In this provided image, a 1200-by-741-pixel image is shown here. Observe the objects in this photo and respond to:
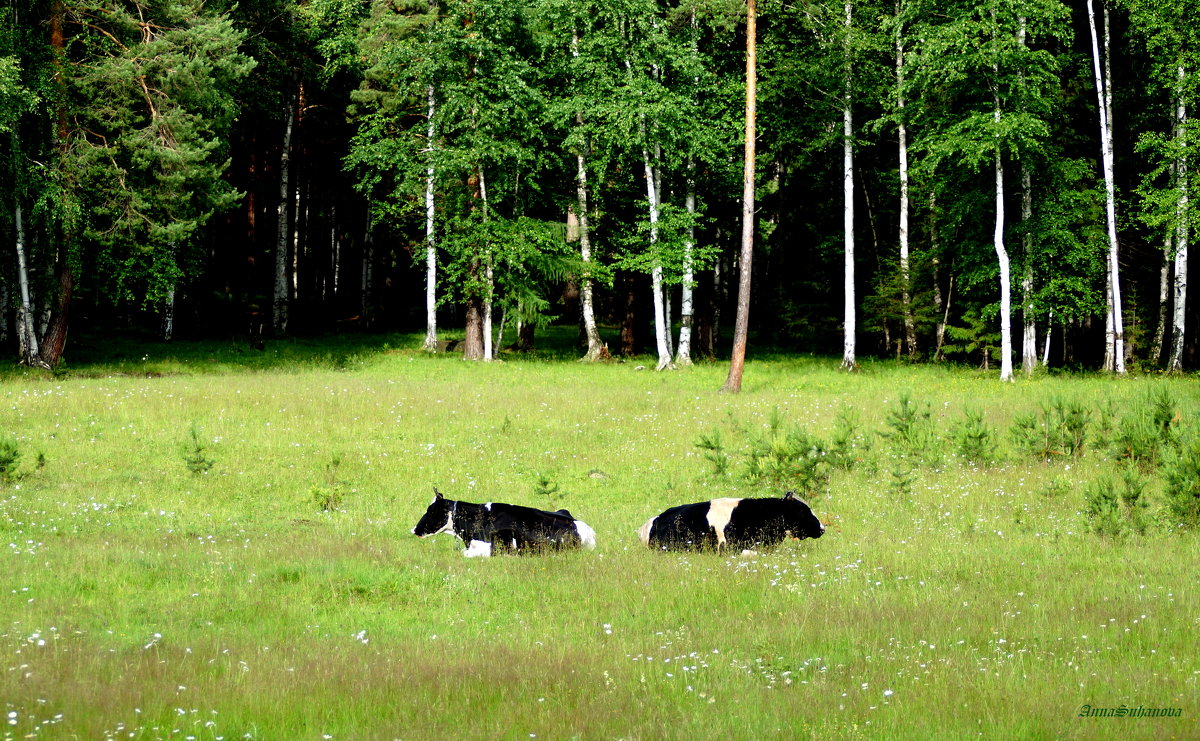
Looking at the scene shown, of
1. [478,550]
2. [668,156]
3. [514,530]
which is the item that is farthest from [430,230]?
[478,550]

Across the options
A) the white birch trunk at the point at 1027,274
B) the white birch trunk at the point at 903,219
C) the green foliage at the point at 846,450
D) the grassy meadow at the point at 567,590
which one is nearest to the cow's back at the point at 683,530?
the grassy meadow at the point at 567,590

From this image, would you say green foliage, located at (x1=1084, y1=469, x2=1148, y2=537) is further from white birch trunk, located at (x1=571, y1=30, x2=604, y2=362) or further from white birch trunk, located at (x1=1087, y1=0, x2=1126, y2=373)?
white birch trunk, located at (x1=571, y1=30, x2=604, y2=362)

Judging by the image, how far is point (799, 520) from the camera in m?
12.0

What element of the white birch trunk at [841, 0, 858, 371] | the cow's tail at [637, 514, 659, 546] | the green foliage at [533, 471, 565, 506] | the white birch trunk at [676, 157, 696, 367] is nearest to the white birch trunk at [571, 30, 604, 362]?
the white birch trunk at [676, 157, 696, 367]

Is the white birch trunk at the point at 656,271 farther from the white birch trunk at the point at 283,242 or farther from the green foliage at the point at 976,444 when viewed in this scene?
the green foliage at the point at 976,444

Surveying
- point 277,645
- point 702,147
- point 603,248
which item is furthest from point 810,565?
point 603,248

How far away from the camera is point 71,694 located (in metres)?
6.35

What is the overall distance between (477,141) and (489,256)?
14.0ft

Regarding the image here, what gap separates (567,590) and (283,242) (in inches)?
1442

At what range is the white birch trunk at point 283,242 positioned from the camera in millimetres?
42656

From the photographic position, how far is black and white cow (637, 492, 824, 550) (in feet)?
38.4

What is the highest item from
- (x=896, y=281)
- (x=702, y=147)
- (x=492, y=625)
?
(x=702, y=147)

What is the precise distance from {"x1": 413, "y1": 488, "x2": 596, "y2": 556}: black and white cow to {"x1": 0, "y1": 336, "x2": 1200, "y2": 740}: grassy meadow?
0.33 metres

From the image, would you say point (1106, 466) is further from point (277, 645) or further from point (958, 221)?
point (958, 221)
